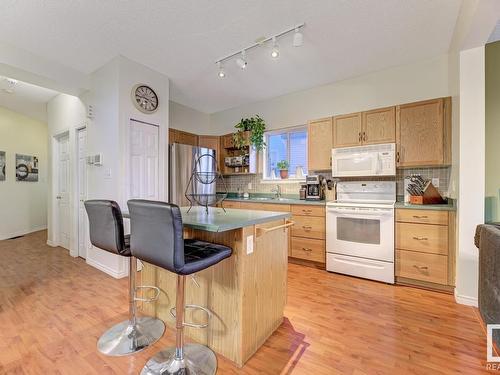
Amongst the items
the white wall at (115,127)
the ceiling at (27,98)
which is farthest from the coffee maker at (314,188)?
the ceiling at (27,98)

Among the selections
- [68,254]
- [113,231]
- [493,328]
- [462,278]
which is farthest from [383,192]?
[68,254]

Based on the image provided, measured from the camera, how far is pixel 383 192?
3201 millimetres

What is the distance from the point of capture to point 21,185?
5.42 m

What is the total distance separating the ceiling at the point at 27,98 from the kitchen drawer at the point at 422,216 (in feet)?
18.5

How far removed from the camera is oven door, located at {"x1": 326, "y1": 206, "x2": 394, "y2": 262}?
2701mm

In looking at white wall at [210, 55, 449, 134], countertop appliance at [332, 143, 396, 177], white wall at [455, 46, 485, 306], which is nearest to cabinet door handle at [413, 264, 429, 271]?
white wall at [455, 46, 485, 306]

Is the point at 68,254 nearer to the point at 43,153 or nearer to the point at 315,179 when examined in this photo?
the point at 43,153

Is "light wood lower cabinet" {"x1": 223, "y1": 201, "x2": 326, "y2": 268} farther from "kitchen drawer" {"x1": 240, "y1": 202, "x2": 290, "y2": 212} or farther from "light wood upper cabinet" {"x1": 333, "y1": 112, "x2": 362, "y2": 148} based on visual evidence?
"light wood upper cabinet" {"x1": 333, "y1": 112, "x2": 362, "y2": 148}

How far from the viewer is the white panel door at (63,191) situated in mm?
4160

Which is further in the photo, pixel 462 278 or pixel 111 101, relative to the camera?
pixel 111 101

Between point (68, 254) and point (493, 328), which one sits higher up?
point (493, 328)

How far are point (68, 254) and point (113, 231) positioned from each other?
3.22 meters

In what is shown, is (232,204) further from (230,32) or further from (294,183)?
(230,32)

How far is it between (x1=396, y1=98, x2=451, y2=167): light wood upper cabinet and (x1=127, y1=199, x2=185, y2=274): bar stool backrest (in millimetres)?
2887
